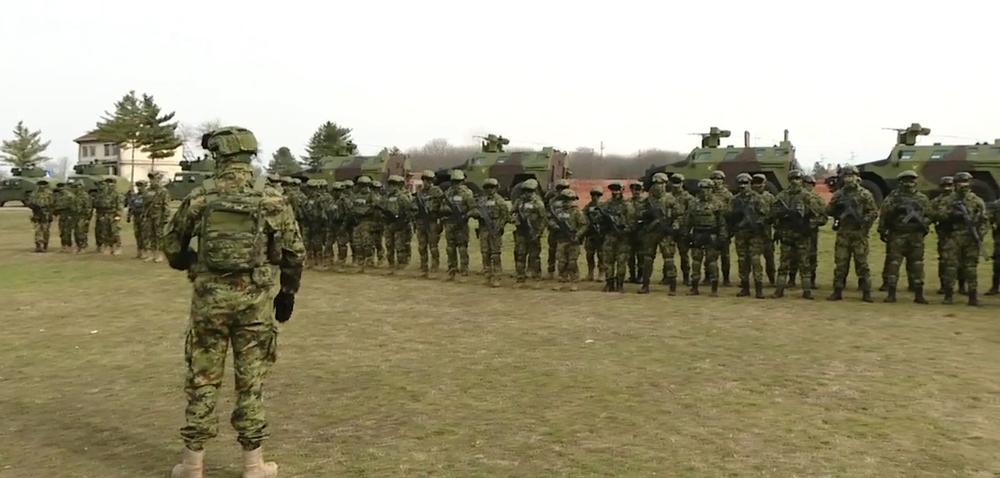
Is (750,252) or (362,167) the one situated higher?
(362,167)

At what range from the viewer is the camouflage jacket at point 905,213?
1052 cm

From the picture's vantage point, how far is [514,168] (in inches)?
1019

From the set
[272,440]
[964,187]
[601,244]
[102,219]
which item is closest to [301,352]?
[272,440]

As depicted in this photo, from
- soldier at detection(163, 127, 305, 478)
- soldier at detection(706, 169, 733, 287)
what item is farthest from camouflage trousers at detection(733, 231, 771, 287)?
soldier at detection(163, 127, 305, 478)

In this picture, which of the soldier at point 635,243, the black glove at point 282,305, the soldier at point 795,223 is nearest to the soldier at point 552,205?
the soldier at point 635,243

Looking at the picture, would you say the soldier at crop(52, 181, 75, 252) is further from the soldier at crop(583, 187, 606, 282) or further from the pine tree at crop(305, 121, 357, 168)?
the pine tree at crop(305, 121, 357, 168)

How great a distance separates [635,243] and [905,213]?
3.69 meters

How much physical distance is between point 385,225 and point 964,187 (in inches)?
361

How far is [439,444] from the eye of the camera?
5062 millimetres

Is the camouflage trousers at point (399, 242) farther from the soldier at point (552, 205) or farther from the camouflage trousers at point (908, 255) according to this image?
the camouflage trousers at point (908, 255)

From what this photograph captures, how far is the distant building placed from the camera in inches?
2073

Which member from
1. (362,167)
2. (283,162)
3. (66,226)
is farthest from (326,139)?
(66,226)

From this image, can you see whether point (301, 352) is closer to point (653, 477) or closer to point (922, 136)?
point (653, 477)

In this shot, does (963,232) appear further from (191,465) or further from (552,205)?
(191,465)
